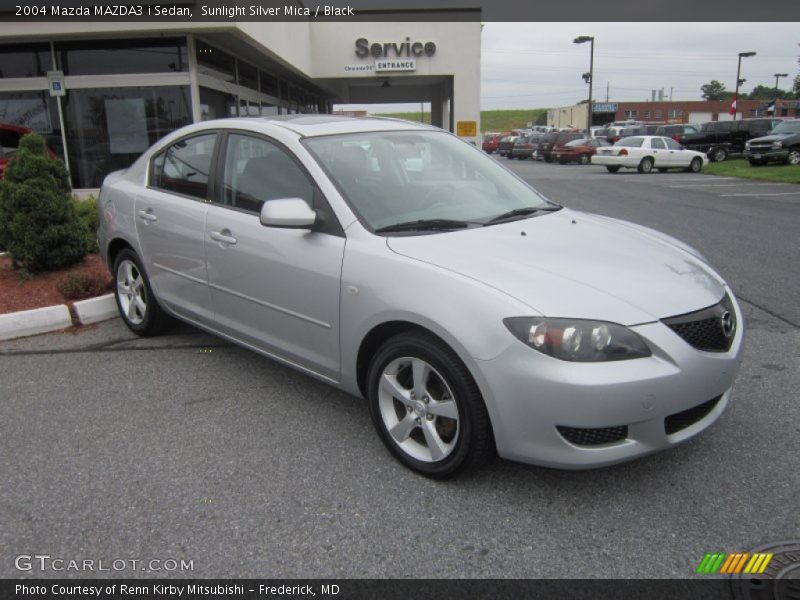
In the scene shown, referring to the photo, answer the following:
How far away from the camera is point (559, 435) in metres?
2.77

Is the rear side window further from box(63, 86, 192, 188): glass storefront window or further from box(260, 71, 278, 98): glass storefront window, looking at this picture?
box(260, 71, 278, 98): glass storefront window

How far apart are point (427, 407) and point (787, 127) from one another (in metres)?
28.7

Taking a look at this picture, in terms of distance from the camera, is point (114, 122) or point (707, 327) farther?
point (114, 122)

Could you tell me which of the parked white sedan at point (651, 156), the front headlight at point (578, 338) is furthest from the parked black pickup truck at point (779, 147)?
the front headlight at point (578, 338)

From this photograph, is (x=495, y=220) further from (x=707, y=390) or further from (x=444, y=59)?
(x=444, y=59)

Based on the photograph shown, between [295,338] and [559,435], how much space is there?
5.36 ft

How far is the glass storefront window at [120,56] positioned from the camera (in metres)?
11.9

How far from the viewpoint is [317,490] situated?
123 inches

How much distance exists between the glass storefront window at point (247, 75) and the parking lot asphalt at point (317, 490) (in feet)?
40.1

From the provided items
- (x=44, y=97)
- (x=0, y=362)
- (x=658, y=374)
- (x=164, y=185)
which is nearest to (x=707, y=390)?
(x=658, y=374)

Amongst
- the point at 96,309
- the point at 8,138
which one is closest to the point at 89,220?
the point at 96,309

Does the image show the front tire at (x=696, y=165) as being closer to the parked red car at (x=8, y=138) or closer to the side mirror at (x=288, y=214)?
the parked red car at (x=8, y=138)

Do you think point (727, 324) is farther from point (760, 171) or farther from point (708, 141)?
point (708, 141)

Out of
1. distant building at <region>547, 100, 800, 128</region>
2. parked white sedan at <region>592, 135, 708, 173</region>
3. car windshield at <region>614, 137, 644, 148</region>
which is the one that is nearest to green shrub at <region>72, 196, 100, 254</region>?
parked white sedan at <region>592, 135, 708, 173</region>
